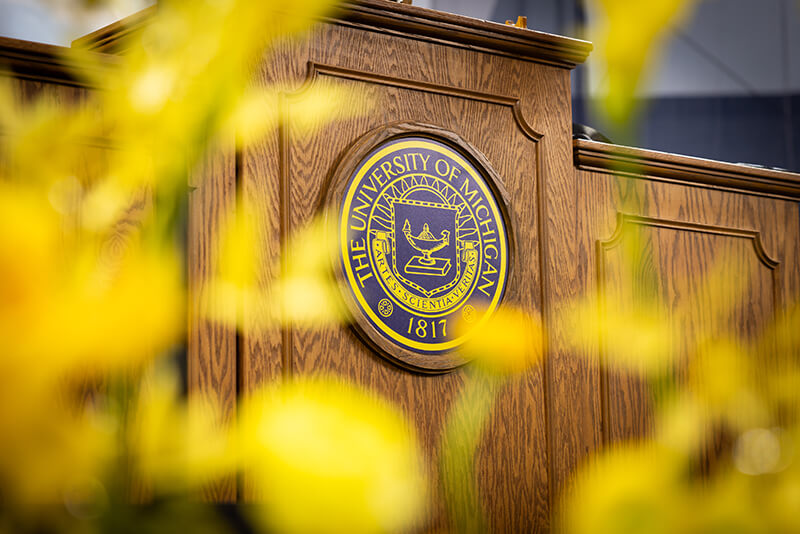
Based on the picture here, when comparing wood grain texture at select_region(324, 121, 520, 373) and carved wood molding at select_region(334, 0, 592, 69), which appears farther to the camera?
carved wood molding at select_region(334, 0, 592, 69)

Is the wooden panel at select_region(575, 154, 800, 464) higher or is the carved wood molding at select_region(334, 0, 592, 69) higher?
the carved wood molding at select_region(334, 0, 592, 69)

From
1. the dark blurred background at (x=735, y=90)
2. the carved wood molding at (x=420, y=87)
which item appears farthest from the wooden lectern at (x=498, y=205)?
the dark blurred background at (x=735, y=90)

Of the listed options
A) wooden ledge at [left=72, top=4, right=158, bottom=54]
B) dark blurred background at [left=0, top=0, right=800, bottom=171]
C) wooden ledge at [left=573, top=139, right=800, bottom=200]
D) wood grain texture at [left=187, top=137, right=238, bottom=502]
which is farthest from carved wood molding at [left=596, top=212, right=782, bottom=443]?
dark blurred background at [left=0, top=0, right=800, bottom=171]

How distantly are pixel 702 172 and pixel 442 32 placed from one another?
0.84m

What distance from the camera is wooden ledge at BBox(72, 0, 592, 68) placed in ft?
5.66

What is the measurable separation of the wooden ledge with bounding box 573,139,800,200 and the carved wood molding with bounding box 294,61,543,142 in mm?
183

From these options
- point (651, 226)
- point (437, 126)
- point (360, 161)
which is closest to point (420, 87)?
point (437, 126)

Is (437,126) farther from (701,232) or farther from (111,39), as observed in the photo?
(701,232)

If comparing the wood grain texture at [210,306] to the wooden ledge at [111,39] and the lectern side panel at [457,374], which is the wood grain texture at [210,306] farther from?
the wooden ledge at [111,39]

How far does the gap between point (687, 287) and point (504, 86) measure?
27.5 inches

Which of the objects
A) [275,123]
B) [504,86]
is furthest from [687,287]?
[275,123]

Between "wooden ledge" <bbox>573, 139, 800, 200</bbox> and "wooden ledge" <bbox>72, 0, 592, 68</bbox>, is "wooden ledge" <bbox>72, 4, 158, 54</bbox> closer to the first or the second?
"wooden ledge" <bbox>72, 0, 592, 68</bbox>

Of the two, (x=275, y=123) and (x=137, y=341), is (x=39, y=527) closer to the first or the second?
(x=137, y=341)

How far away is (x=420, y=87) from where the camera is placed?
1817 millimetres
